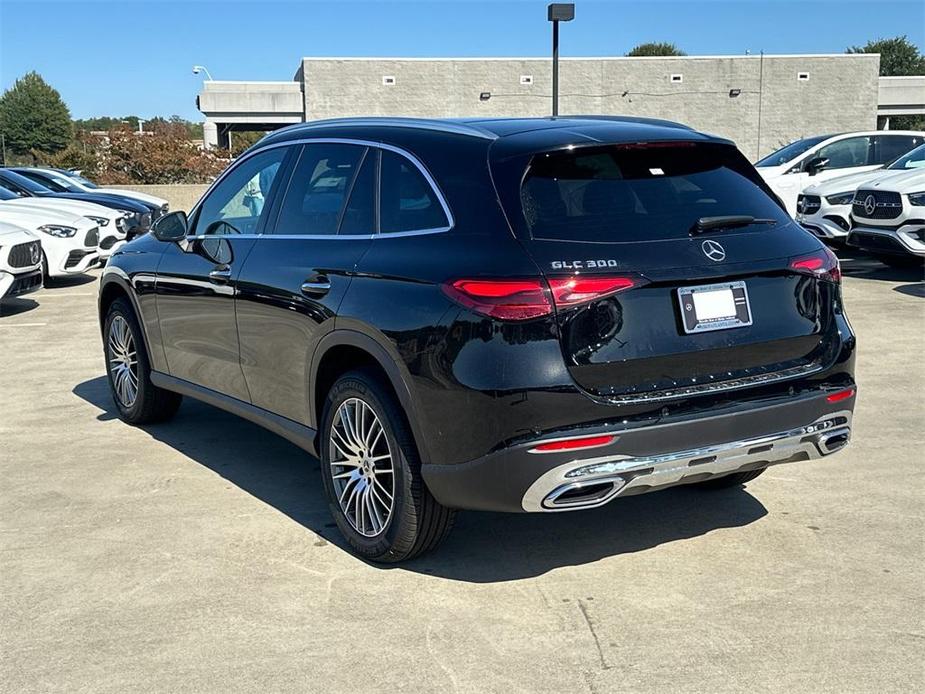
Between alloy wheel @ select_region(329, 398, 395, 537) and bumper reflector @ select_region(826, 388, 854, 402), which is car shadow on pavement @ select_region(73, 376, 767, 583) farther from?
bumper reflector @ select_region(826, 388, 854, 402)

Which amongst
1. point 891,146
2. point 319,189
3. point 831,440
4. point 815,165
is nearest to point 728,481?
point 831,440

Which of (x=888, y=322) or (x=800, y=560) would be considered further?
(x=888, y=322)

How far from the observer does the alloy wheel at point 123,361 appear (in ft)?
21.7

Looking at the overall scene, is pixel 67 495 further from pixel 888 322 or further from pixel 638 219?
pixel 888 322

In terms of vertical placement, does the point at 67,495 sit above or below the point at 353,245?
below

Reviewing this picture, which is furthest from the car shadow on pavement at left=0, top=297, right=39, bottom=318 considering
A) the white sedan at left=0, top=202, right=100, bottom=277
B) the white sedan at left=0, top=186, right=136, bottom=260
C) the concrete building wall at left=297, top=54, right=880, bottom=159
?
the concrete building wall at left=297, top=54, right=880, bottom=159

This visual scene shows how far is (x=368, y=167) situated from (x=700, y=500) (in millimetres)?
2250

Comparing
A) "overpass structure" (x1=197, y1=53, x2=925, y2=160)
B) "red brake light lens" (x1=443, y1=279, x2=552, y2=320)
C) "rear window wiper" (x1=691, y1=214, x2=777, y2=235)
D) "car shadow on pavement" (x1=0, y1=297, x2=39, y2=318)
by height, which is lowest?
"car shadow on pavement" (x1=0, y1=297, x2=39, y2=318)

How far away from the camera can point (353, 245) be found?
4406 mm

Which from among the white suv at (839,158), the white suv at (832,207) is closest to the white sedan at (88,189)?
the white suv at (839,158)

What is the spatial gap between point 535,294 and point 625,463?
68 centimetres

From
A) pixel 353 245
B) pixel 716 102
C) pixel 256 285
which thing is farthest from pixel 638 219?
pixel 716 102

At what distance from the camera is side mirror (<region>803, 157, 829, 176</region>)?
16.4 metres

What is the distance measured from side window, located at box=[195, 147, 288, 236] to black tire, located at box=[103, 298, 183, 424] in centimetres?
100
